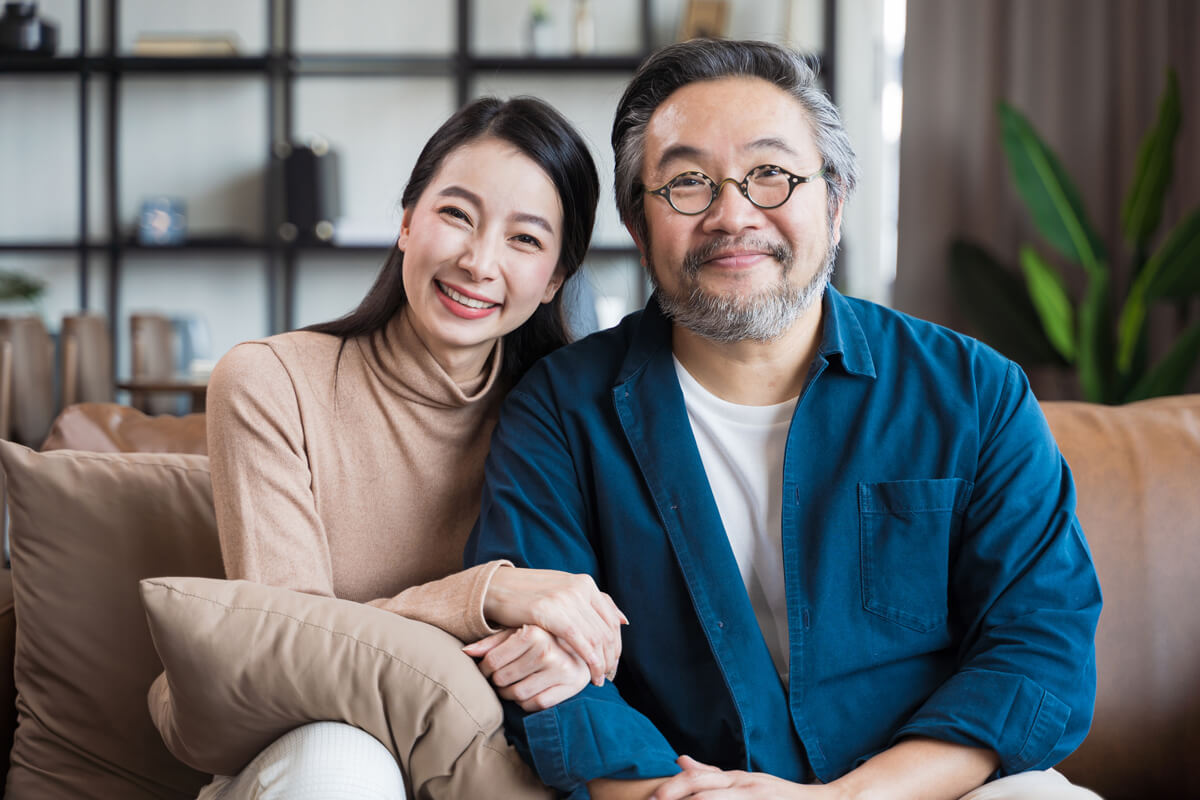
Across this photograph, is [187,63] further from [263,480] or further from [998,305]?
[263,480]

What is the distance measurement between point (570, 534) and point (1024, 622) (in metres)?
0.56

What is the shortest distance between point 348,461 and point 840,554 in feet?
2.21

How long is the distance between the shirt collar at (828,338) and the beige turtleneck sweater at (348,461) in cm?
23

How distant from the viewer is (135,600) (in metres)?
1.47

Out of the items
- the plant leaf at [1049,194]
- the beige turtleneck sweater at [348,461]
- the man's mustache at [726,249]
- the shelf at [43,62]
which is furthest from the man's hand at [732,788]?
the shelf at [43,62]

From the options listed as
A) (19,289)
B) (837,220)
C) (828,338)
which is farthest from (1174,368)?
(19,289)

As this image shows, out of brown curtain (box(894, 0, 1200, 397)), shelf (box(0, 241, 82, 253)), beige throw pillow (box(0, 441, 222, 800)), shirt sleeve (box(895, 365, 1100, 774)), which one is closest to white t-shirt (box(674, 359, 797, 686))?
shirt sleeve (box(895, 365, 1100, 774))

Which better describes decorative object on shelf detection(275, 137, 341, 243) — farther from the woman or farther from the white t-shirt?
the white t-shirt

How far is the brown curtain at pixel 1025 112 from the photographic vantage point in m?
4.07

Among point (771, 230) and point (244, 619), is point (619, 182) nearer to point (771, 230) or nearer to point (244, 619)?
point (771, 230)

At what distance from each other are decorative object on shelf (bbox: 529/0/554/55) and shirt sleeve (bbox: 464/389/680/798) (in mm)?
3645

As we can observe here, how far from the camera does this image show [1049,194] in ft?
12.5

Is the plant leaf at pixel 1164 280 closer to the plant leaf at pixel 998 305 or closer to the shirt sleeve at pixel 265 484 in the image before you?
the plant leaf at pixel 998 305

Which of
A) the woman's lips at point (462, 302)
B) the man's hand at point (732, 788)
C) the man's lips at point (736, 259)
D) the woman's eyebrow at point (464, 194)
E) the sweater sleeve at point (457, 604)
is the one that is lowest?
the man's hand at point (732, 788)
